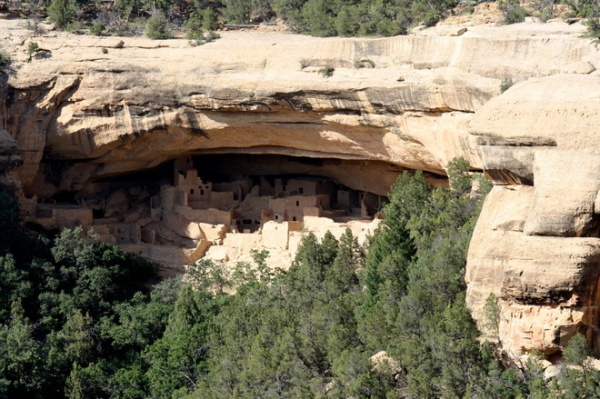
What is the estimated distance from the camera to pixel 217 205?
119 ft

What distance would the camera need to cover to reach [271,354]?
Answer: 89.4ft

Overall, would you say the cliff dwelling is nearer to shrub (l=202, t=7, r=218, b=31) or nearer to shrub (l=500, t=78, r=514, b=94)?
shrub (l=202, t=7, r=218, b=31)

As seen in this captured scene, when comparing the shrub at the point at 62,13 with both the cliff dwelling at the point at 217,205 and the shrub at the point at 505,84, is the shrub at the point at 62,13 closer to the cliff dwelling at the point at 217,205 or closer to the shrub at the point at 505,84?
the cliff dwelling at the point at 217,205

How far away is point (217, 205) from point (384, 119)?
6.23 metres

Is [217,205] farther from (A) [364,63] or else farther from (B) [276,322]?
(B) [276,322]

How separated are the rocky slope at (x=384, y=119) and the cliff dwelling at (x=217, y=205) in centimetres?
37

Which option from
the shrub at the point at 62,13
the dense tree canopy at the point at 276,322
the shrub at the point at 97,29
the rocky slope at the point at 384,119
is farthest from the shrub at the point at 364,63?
the shrub at the point at 62,13

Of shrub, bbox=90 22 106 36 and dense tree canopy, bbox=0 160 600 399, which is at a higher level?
shrub, bbox=90 22 106 36

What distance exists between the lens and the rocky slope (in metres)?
22.9

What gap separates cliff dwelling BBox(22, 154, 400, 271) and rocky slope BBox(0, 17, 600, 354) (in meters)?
0.37

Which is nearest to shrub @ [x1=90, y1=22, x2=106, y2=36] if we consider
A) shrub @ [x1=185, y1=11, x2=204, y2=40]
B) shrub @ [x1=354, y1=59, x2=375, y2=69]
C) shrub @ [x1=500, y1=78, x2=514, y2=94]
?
shrub @ [x1=185, y1=11, x2=204, y2=40]

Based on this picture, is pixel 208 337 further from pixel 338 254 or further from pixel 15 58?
pixel 15 58

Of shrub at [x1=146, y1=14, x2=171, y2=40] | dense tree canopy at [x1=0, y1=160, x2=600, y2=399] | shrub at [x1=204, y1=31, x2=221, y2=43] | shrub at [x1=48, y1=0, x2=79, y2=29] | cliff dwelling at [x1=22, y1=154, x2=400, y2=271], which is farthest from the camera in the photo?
shrub at [x1=48, y1=0, x2=79, y2=29]

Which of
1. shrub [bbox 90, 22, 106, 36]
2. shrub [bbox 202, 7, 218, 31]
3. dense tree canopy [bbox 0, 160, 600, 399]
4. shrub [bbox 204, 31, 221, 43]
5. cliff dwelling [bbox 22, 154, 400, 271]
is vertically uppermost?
shrub [bbox 202, 7, 218, 31]
